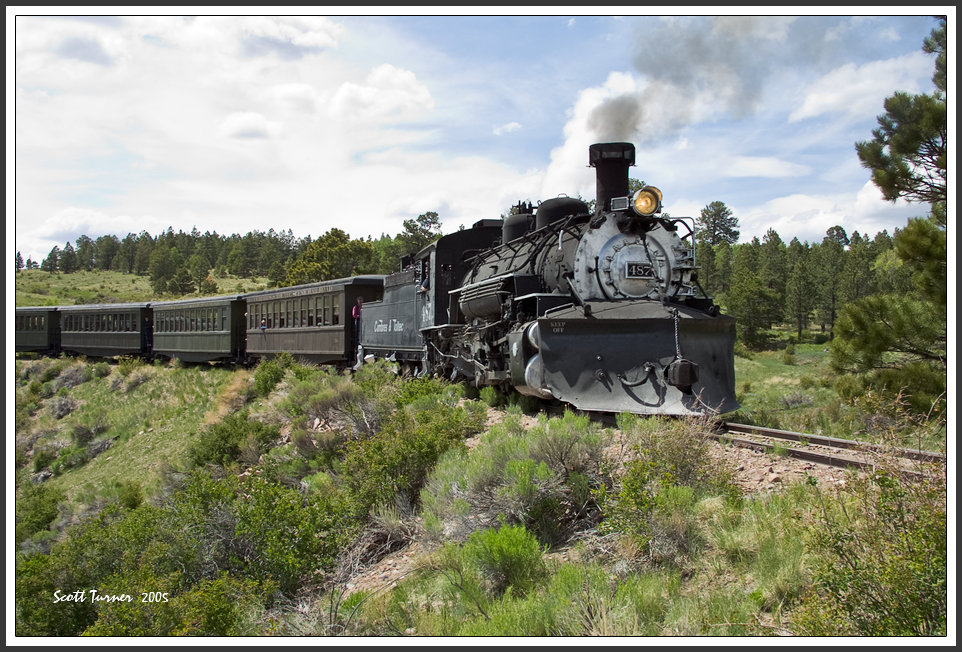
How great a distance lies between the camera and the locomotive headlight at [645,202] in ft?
31.0

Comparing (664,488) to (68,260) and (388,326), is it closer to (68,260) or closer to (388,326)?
(388,326)

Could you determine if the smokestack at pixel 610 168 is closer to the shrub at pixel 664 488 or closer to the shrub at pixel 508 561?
the shrub at pixel 664 488

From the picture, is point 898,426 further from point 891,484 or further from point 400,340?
point 400,340

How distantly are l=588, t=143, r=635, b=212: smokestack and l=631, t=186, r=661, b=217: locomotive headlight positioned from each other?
0.52m

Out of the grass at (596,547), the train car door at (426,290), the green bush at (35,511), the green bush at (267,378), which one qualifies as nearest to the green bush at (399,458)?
the grass at (596,547)

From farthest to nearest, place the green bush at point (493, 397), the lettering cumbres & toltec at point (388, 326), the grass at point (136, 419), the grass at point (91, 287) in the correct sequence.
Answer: the grass at point (91, 287) → the grass at point (136, 419) → the lettering cumbres & toltec at point (388, 326) → the green bush at point (493, 397)

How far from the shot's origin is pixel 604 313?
8.91 m

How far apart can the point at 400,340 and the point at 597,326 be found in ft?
25.2

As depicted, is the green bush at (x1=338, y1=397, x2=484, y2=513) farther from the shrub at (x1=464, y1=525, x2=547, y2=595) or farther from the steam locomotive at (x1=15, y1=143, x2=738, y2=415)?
the shrub at (x1=464, y1=525, x2=547, y2=595)

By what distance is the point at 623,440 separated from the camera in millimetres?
7043

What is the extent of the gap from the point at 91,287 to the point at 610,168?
261 ft

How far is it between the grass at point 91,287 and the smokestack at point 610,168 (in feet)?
184

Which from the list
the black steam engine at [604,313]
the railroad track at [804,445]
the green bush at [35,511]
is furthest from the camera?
the green bush at [35,511]

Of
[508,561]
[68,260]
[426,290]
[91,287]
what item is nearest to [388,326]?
[426,290]
